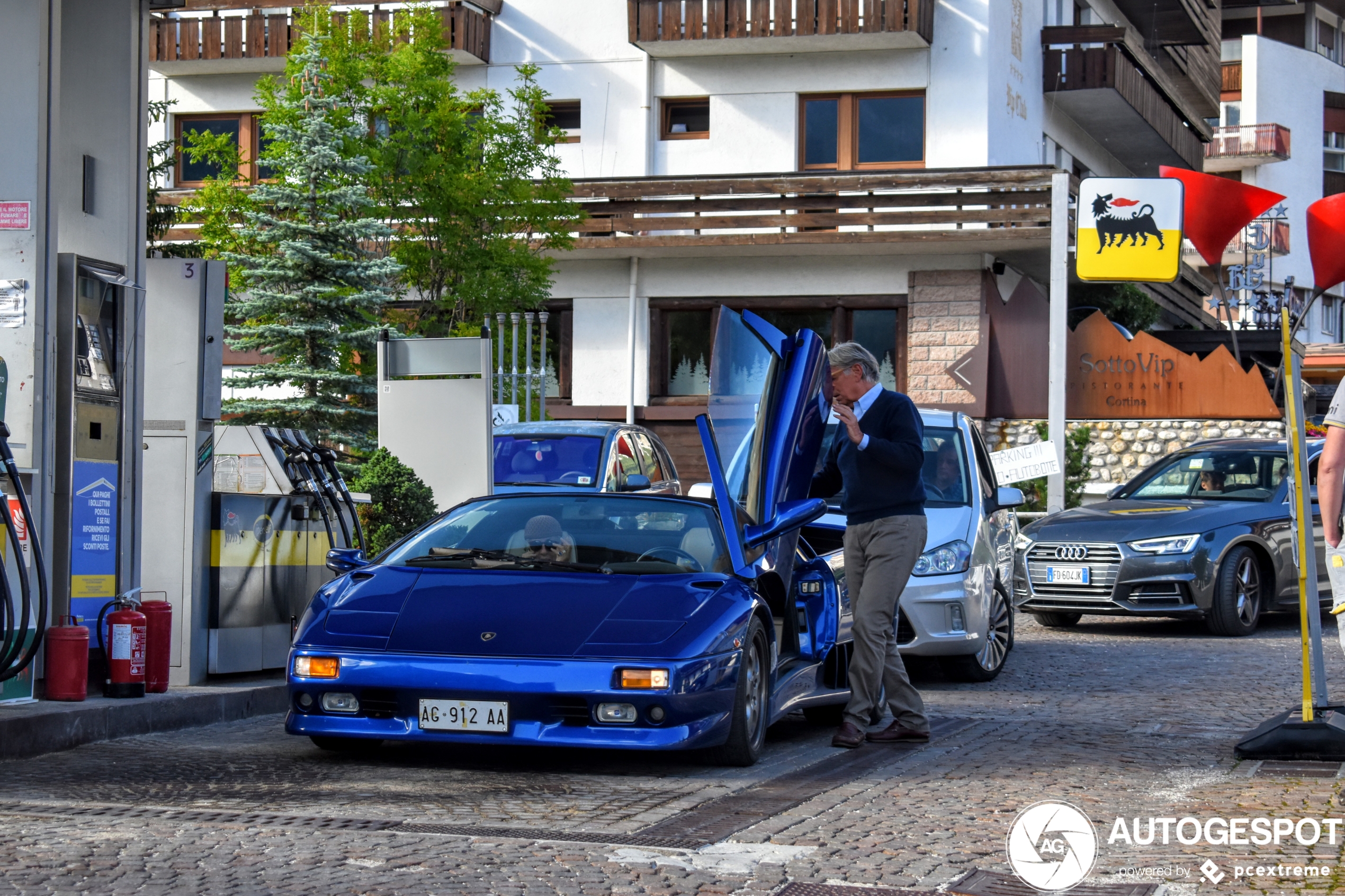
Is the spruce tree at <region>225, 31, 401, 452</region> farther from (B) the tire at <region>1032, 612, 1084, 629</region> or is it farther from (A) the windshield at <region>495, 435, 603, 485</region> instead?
(B) the tire at <region>1032, 612, 1084, 629</region>

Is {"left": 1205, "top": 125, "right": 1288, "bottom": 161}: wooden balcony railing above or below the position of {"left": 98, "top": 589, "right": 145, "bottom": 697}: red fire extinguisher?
above

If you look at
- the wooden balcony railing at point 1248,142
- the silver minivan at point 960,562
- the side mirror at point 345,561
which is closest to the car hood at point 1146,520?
the silver minivan at point 960,562

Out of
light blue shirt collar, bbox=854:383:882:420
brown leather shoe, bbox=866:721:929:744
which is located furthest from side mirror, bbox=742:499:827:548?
brown leather shoe, bbox=866:721:929:744

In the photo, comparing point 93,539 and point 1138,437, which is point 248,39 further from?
point 93,539

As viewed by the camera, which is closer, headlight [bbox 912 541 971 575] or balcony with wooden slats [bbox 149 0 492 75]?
headlight [bbox 912 541 971 575]

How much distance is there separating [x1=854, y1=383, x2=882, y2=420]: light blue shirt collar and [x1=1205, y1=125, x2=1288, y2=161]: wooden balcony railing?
56860 mm

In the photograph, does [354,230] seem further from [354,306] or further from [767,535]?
[767,535]

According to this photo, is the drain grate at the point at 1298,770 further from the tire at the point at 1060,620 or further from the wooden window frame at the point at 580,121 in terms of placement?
the wooden window frame at the point at 580,121

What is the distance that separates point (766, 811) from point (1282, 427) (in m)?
20.8

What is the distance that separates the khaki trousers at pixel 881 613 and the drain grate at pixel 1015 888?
114 inches

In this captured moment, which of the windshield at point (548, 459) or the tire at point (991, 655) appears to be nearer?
the tire at point (991, 655)

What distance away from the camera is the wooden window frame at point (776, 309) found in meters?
27.5

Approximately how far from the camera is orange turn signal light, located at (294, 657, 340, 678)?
Answer: 22.6 ft

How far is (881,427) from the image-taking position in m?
8.02
